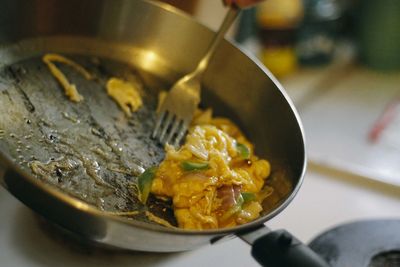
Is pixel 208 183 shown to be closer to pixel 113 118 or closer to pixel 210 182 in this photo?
pixel 210 182

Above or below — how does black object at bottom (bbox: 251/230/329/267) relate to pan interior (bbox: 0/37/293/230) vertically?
above

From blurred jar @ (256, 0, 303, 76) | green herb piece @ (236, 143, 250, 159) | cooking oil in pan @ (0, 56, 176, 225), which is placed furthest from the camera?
blurred jar @ (256, 0, 303, 76)

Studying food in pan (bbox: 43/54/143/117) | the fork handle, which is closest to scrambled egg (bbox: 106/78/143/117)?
food in pan (bbox: 43/54/143/117)

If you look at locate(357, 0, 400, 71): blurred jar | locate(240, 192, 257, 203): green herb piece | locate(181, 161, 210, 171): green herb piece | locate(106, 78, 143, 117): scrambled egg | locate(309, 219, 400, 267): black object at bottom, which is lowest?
locate(309, 219, 400, 267): black object at bottom

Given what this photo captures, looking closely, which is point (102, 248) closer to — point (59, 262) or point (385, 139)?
point (59, 262)

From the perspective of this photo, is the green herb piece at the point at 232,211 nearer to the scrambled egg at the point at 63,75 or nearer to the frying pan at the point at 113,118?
the frying pan at the point at 113,118

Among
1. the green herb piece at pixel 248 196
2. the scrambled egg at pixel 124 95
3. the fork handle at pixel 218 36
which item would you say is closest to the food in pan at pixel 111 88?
the scrambled egg at pixel 124 95

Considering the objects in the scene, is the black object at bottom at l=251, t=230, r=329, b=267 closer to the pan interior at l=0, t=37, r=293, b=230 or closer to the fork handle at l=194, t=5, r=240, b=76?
the pan interior at l=0, t=37, r=293, b=230

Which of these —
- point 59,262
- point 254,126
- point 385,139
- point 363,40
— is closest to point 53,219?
point 59,262

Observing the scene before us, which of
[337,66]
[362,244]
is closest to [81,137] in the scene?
[362,244]
